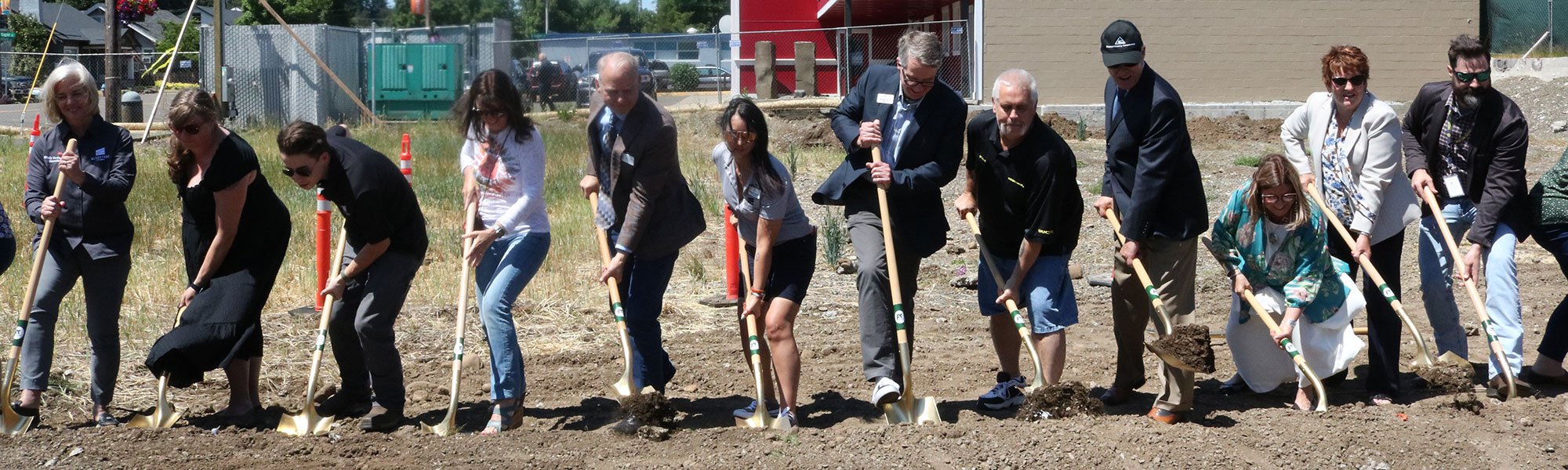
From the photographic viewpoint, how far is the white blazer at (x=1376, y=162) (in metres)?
5.04

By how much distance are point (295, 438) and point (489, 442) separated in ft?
2.80

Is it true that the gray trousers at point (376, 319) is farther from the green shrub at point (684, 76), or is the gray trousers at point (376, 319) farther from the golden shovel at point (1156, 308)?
the green shrub at point (684, 76)

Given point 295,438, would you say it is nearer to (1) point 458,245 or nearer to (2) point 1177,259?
(2) point 1177,259

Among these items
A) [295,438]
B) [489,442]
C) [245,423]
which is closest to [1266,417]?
[489,442]

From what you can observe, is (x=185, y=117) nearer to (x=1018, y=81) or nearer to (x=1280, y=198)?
(x=1018, y=81)

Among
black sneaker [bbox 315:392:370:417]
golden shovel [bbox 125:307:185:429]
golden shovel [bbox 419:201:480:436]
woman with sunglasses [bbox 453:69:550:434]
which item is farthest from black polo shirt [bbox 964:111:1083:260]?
golden shovel [bbox 125:307:185:429]

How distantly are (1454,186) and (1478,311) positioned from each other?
0.58 meters

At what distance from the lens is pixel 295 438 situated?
4.91 metres

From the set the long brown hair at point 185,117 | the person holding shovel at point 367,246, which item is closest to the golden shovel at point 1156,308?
the person holding shovel at point 367,246

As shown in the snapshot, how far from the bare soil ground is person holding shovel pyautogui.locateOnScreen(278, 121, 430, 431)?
289 mm

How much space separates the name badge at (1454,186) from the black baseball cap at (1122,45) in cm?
174

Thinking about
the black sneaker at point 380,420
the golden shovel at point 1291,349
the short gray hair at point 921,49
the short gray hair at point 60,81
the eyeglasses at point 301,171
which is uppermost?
the short gray hair at point 921,49

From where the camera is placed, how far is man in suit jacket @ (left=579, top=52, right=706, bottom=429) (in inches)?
190

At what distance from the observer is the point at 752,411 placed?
17.1ft
